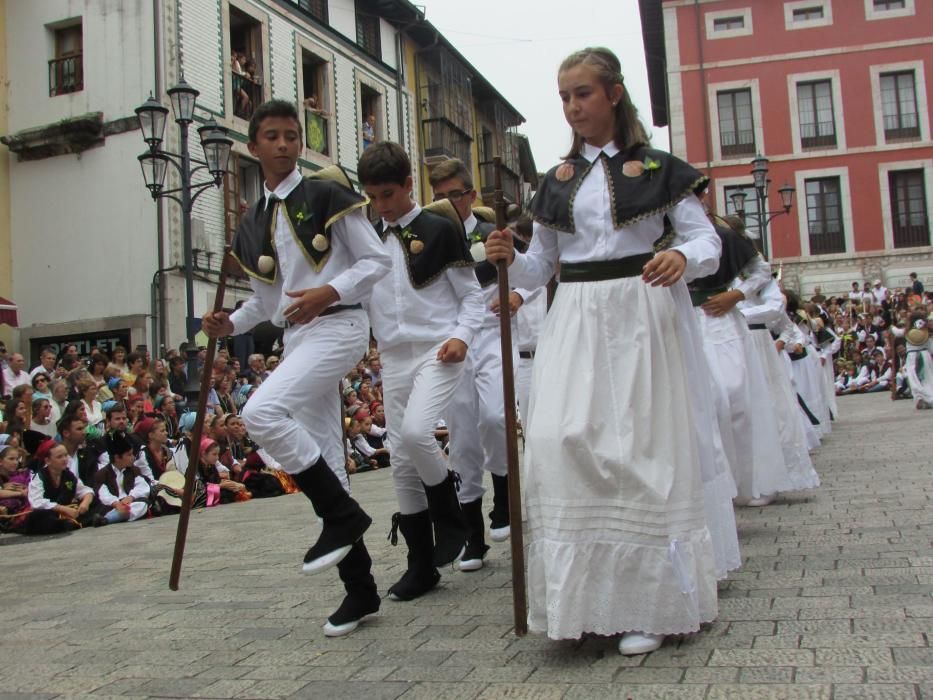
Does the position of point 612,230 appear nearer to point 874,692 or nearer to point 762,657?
point 762,657

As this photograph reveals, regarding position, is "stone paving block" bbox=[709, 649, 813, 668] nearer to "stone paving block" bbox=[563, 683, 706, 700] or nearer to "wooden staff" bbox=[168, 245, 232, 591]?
"stone paving block" bbox=[563, 683, 706, 700]

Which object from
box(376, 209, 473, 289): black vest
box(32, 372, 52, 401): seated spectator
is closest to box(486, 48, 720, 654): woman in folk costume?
box(376, 209, 473, 289): black vest

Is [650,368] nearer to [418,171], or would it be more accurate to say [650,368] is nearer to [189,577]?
[189,577]

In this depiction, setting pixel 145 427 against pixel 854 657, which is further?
pixel 145 427

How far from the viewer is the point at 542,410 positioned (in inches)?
Result: 139

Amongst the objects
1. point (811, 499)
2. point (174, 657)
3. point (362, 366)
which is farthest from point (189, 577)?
point (362, 366)

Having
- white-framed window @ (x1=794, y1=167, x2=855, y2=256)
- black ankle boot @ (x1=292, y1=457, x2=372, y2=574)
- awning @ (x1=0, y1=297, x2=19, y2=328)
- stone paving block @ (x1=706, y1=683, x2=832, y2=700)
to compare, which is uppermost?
white-framed window @ (x1=794, y1=167, x2=855, y2=256)

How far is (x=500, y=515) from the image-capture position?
5918 millimetres

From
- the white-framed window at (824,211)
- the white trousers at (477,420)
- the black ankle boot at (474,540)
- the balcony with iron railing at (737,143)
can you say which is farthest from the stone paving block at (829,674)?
the balcony with iron railing at (737,143)

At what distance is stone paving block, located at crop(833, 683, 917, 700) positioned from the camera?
264 cm

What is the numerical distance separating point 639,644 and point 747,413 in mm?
3434

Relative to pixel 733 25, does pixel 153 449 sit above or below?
below

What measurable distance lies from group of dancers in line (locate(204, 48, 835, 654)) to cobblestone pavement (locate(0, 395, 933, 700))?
19 cm

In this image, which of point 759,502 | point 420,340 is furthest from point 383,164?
point 759,502
